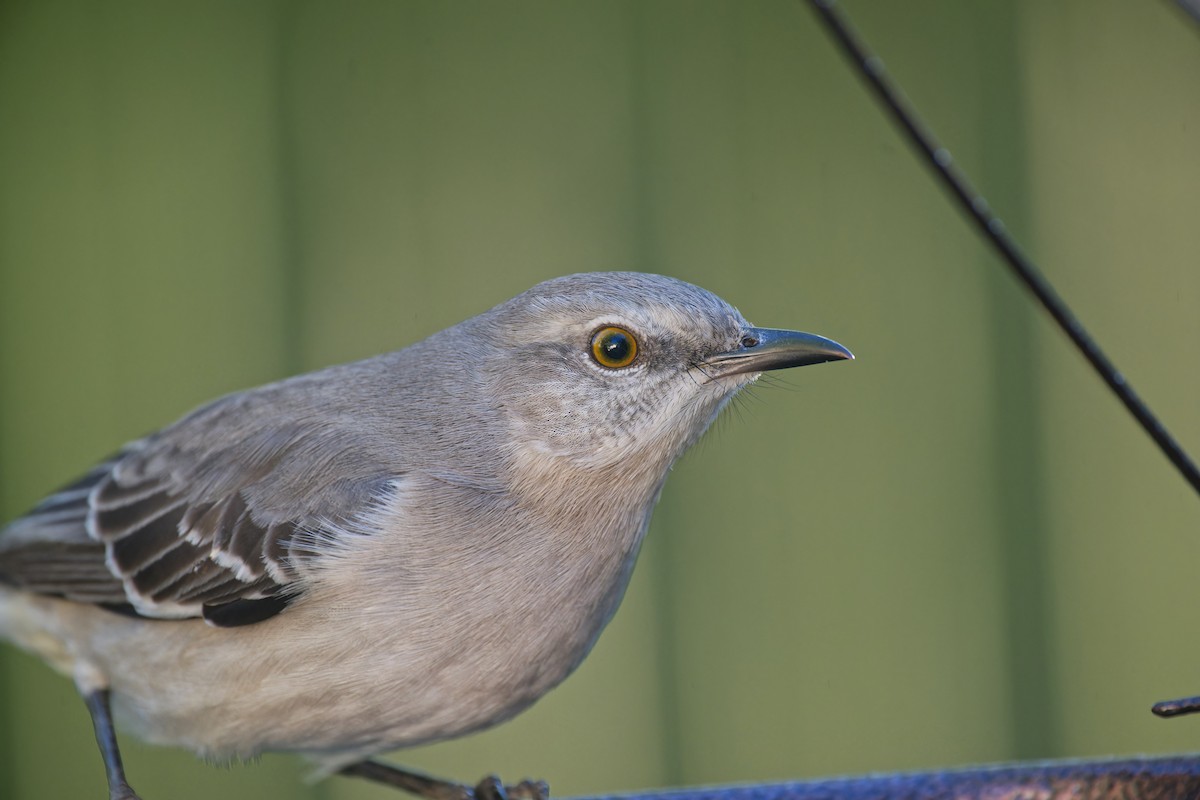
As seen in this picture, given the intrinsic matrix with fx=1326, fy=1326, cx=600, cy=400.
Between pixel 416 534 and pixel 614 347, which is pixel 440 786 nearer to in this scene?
pixel 416 534

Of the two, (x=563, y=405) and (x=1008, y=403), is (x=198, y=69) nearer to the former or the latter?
(x=563, y=405)

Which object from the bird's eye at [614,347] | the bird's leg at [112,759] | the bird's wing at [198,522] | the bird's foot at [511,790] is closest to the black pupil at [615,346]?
the bird's eye at [614,347]

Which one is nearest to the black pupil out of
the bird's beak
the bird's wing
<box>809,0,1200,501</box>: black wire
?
the bird's beak

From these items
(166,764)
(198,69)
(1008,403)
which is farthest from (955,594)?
(198,69)

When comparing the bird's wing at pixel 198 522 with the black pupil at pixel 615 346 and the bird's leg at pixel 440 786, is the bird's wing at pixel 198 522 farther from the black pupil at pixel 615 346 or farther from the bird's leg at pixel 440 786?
the bird's leg at pixel 440 786

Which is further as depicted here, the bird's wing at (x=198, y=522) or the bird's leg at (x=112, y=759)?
the bird's leg at (x=112, y=759)

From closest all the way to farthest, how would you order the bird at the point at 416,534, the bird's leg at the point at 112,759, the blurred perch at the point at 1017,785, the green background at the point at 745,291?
the blurred perch at the point at 1017,785
the bird at the point at 416,534
the bird's leg at the point at 112,759
the green background at the point at 745,291

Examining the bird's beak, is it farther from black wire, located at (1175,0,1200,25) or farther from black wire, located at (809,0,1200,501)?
black wire, located at (1175,0,1200,25)
